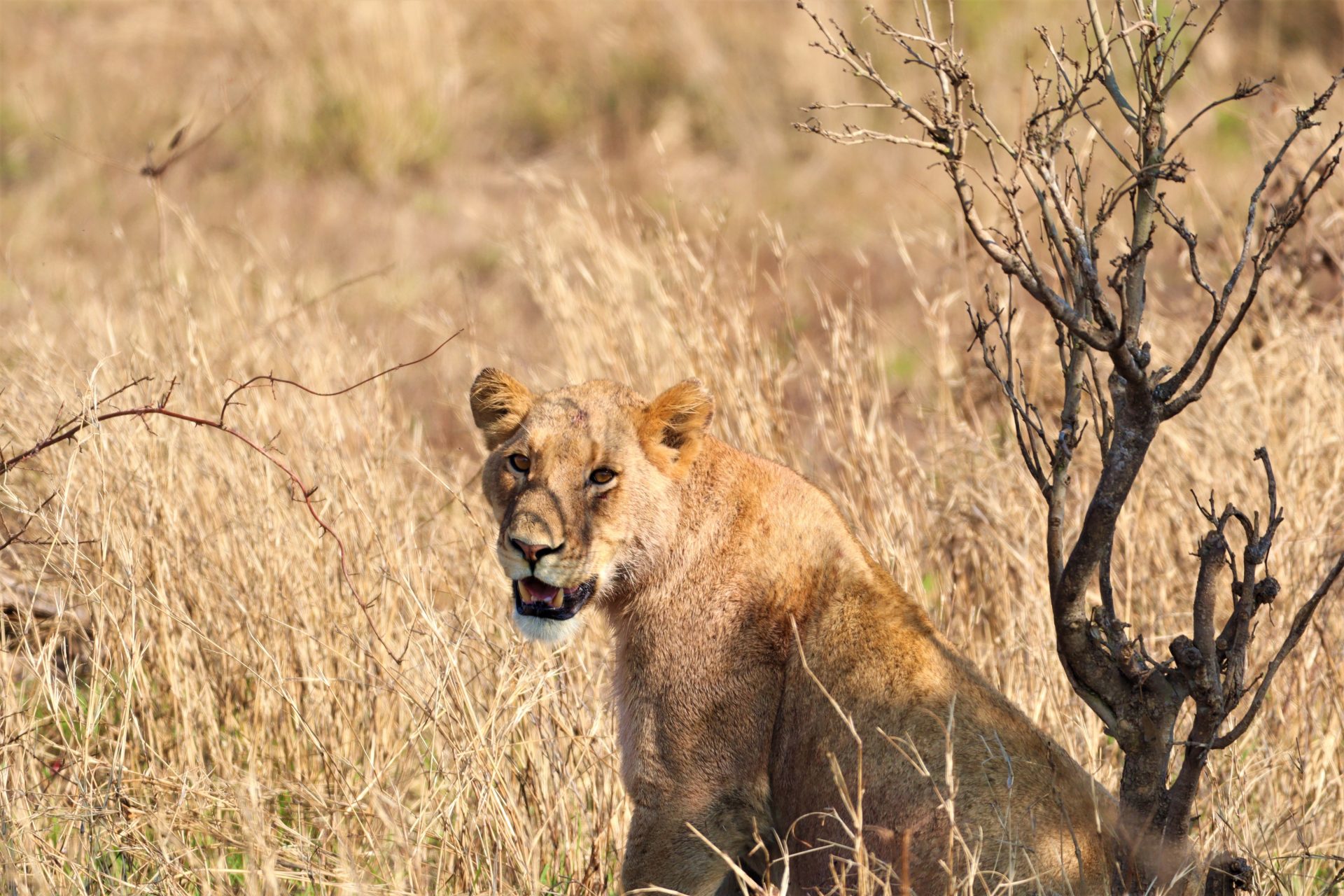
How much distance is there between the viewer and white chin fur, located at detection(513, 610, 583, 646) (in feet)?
12.3

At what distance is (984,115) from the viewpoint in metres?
3.18

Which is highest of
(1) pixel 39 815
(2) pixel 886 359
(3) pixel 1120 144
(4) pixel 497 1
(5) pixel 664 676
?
(4) pixel 497 1

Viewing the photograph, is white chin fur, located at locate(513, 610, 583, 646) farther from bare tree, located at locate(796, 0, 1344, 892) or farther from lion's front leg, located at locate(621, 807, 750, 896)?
bare tree, located at locate(796, 0, 1344, 892)

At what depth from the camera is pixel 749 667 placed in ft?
12.1

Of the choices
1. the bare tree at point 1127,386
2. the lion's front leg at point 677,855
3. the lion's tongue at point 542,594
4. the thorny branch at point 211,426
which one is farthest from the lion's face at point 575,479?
the bare tree at point 1127,386

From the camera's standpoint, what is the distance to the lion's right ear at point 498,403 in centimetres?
402

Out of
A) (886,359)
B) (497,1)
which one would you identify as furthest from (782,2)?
(886,359)

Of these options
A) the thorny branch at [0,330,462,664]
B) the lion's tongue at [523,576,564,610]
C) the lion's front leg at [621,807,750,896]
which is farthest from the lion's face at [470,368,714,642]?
the lion's front leg at [621,807,750,896]

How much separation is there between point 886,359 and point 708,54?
259 inches

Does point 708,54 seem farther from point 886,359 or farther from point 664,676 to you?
point 664,676

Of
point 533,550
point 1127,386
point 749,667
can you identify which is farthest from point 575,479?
point 1127,386

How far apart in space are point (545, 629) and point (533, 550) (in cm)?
23

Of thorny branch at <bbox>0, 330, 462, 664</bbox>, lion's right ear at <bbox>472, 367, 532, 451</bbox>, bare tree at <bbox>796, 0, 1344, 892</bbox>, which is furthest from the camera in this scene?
lion's right ear at <bbox>472, 367, 532, 451</bbox>

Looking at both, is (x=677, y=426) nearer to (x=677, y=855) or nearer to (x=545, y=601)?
(x=545, y=601)
